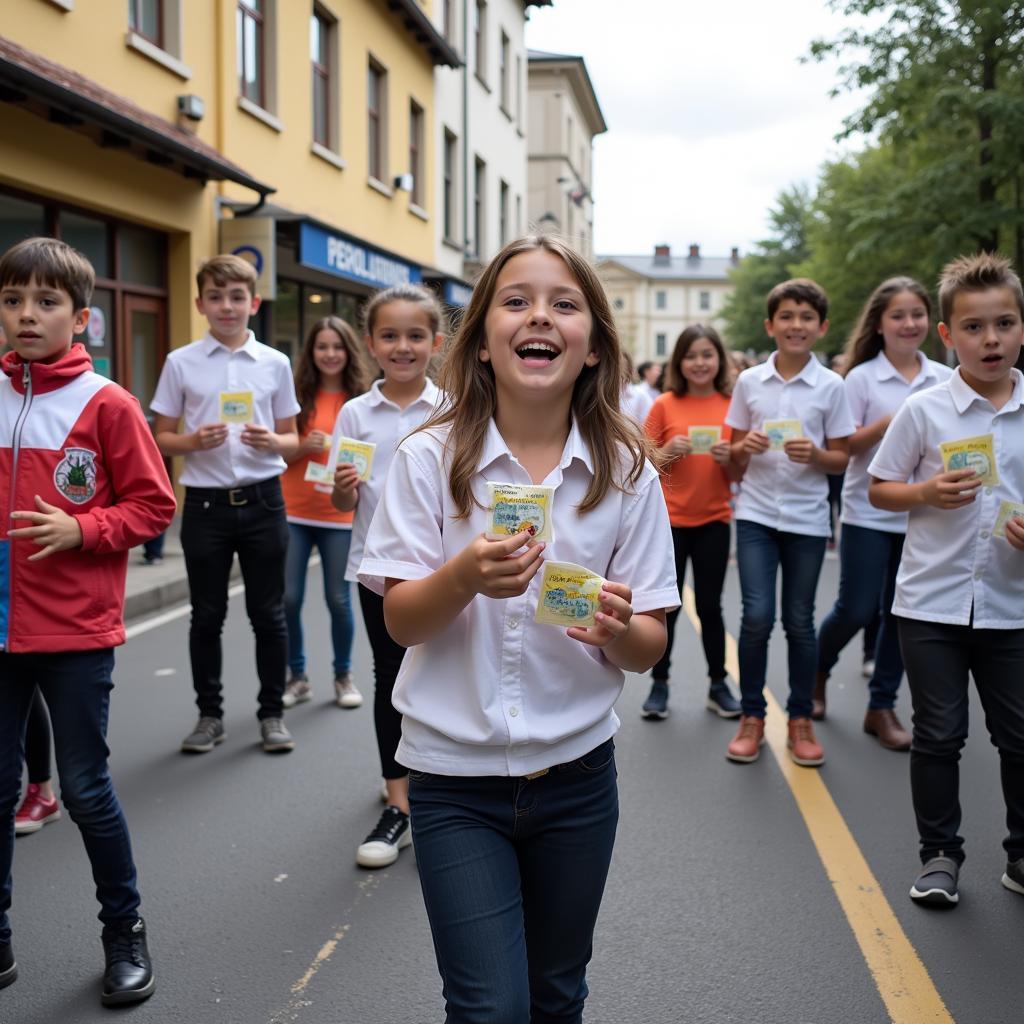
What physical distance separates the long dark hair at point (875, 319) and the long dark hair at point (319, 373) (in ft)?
8.83

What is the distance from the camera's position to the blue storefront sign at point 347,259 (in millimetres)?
15477

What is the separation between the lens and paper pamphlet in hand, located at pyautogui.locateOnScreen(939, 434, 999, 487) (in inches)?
152

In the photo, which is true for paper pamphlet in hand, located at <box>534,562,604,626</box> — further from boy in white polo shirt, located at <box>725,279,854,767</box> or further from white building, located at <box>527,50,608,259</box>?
white building, located at <box>527,50,608,259</box>

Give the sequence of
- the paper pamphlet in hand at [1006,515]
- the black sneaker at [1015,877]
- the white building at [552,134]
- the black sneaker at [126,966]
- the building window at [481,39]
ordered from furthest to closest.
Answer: the white building at [552,134] → the building window at [481,39] → the black sneaker at [1015,877] → the paper pamphlet in hand at [1006,515] → the black sneaker at [126,966]

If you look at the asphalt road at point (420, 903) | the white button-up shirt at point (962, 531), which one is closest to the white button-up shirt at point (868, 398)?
the asphalt road at point (420, 903)

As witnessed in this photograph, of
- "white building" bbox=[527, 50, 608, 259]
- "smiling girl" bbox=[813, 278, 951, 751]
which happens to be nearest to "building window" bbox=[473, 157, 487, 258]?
"white building" bbox=[527, 50, 608, 259]

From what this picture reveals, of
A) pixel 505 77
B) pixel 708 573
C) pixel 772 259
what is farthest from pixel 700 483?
pixel 772 259

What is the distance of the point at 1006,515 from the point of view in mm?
3820

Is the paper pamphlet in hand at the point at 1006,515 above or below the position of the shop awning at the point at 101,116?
below

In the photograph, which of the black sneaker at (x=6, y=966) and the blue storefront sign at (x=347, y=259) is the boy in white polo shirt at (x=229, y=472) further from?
the blue storefront sign at (x=347, y=259)

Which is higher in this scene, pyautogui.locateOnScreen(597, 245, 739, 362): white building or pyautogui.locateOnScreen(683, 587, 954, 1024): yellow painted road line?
pyautogui.locateOnScreen(597, 245, 739, 362): white building

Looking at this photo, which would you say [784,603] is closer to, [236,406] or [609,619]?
[236,406]

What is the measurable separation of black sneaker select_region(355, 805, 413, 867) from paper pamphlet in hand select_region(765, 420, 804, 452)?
245cm

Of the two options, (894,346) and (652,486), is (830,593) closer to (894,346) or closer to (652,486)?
(894,346)
